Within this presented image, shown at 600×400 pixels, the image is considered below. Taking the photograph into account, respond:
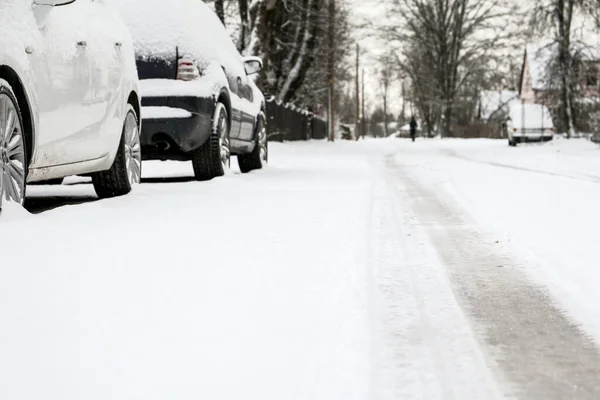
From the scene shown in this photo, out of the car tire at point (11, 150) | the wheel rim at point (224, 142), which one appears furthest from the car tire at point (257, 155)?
the car tire at point (11, 150)

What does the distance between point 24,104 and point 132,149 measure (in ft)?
8.68

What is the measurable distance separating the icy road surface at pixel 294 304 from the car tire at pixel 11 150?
0.52ft

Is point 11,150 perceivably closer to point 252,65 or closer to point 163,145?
point 163,145

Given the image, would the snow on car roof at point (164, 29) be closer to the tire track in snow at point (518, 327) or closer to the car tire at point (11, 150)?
the car tire at point (11, 150)

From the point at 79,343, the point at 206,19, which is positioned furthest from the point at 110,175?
the point at 79,343

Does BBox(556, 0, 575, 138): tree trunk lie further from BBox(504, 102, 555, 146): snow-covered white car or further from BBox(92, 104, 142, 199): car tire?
BBox(92, 104, 142, 199): car tire

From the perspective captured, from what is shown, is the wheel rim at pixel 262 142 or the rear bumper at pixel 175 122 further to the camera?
the wheel rim at pixel 262 142

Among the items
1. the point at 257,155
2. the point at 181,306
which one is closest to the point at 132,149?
the point at 181,306

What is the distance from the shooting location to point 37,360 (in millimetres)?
2684

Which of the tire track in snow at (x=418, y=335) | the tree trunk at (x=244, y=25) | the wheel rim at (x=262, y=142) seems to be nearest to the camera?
the tire track in snow at (x=418, y=335)

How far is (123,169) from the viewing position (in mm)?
7727

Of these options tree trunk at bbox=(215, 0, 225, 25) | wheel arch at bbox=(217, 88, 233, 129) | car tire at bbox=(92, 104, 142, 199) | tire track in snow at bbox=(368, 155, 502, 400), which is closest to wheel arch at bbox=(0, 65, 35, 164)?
car tire at bbox=(92, 104, 142, 199)

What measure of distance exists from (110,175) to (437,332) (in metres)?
4.96

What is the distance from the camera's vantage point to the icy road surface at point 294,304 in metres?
2.57
